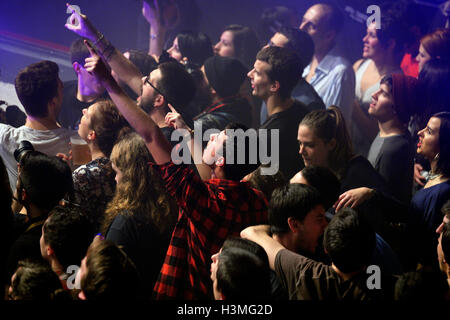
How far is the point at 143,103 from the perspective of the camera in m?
2.91

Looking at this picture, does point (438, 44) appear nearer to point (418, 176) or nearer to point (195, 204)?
point (418, 176)

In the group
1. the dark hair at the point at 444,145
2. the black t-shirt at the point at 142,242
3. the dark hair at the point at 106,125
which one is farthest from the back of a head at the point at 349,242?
the dark hair at the point at 106,125

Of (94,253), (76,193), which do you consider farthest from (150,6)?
(94,253)

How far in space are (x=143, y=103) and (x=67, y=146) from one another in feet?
1.56

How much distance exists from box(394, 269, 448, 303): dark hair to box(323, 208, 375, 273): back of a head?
15cm

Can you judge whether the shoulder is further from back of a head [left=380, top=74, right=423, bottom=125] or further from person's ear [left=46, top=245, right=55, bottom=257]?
person's ear [left=46, top=245, right=55, bottom=257]

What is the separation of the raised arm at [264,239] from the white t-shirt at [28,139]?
1.33 meters

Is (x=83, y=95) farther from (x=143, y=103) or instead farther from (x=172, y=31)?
(x=172, y=31)

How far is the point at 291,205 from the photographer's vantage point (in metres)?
1.95

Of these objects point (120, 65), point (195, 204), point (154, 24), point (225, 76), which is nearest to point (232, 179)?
point (195, 204)

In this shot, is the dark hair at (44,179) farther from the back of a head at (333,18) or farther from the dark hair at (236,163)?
the back of a head at (333,18)

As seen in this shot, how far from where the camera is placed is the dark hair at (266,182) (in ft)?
7.95

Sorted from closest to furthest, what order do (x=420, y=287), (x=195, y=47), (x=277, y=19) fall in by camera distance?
(x=420, y=287) → (x=195, y=47) → (x=277, y=19)

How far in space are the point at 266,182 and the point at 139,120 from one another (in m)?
0.71
